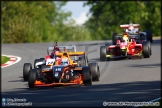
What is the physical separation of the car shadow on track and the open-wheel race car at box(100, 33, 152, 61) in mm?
7015

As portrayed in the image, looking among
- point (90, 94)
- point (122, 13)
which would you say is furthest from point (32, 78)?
point (122, 13)

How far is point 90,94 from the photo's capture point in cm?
1484

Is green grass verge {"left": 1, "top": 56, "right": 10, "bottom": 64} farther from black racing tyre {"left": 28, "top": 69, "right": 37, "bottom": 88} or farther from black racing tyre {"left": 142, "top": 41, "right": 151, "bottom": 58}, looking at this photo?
black racing tyre {"left": 28, "top": 69, "right": 37, "bottom": 88}

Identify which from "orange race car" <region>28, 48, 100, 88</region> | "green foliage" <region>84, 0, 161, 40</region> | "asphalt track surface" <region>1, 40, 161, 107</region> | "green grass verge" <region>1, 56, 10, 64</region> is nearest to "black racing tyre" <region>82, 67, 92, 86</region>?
"orange race car" <region>28, 48, 100, 88</region>

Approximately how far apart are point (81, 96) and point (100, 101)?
44.6 inches

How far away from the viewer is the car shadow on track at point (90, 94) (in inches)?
535

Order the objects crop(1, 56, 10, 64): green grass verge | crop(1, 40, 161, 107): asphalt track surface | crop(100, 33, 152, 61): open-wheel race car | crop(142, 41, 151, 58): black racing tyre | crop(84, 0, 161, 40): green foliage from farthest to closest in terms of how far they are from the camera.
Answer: crop(84, 0, 161, 40): green foliage
crop(1, 56, 10, 64): green grass verge
crop(142, 41, 151, 58): black racing tyre
crop(100, 33, 152, 61): open-wheel race car
crop(1, 40, 161, 107): asphalt track surface

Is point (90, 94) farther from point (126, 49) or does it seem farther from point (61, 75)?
point (126, 49)

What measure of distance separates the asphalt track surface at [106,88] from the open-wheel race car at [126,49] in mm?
309

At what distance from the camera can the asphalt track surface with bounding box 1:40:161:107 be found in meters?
13.9

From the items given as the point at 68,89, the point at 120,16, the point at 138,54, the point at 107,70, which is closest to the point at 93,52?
the point at 138,54

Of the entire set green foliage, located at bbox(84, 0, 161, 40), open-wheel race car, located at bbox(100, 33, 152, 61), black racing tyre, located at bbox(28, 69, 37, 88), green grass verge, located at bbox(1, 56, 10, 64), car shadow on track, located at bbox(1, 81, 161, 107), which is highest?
green foliage, located at bbox(84, 0, 161, 40)

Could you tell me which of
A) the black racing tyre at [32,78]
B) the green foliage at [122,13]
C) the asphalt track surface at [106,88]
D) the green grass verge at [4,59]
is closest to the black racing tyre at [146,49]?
the asphalt track surface at [106,88]

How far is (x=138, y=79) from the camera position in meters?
18.4
